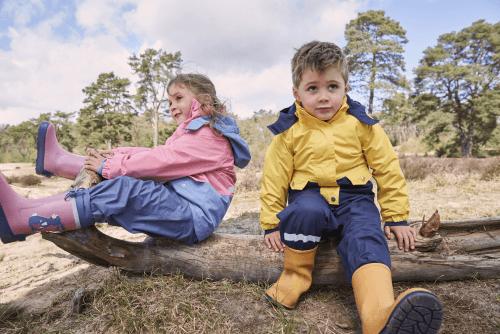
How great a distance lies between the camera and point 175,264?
2.29 m

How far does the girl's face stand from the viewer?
254cm

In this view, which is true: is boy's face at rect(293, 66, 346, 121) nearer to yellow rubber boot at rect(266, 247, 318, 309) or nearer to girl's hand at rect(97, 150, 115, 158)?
yellow rubber boot at rect(266, 247, 318, 309)

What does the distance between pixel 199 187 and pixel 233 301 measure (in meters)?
0.77

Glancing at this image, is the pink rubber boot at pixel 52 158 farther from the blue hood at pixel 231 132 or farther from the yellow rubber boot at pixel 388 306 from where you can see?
the yellow rubber boot at pixel 388 306

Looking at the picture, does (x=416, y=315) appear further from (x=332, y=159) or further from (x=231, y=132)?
(x=231, y=132)

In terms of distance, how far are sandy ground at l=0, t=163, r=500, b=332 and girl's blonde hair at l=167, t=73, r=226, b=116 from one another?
1453 millimetres

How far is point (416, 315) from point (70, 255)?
408 centimetres

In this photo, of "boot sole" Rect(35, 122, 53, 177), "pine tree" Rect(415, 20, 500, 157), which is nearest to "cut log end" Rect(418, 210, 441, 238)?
"boot sole" Rect(35, 122, 53, 177)

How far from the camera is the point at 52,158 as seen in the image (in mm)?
2619

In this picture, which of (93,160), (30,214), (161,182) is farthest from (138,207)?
(30,214)

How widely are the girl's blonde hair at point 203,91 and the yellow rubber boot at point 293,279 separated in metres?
1.17

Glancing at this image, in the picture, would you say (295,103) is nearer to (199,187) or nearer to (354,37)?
(199,187)

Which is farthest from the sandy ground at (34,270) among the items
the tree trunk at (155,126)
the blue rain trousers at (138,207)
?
the tree trunk at (155,126)

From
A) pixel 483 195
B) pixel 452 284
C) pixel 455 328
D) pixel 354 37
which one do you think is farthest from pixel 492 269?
pixel 354 37
